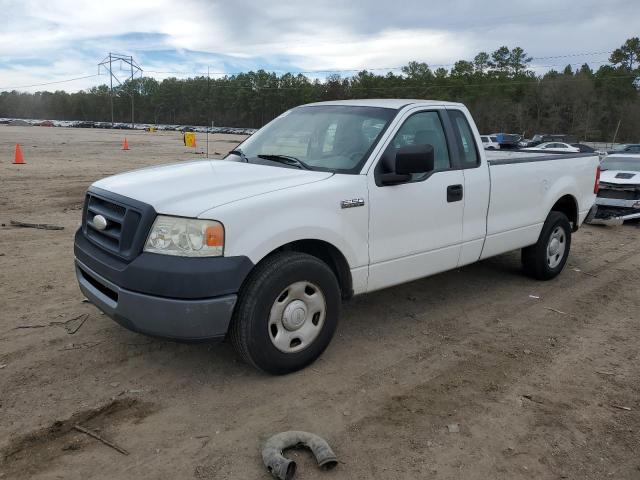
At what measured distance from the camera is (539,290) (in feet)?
19.7

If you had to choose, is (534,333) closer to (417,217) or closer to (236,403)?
(417,217)

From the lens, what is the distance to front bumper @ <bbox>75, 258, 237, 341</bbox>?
3.23 meters

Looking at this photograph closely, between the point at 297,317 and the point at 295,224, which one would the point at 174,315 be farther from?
the point at 295,224

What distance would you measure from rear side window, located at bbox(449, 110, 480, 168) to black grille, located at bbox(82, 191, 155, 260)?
288 centimetres

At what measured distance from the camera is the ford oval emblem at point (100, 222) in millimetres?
3637

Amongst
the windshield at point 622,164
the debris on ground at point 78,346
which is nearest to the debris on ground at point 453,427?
the debris on ground at point 78,346

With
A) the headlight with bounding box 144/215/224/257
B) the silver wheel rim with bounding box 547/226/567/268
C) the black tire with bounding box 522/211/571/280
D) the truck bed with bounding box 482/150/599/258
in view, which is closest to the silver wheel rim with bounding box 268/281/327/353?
the headlight with bounding box 144/215/224/257

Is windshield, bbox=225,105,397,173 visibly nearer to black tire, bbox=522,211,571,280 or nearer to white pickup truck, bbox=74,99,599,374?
white pickup truck, bbox=74,99,599,374

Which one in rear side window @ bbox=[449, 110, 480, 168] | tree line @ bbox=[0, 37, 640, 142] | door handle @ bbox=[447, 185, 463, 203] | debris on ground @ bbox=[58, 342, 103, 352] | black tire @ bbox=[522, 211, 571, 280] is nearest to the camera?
debris on ground @ bbox=[58, 342, 103, 352]

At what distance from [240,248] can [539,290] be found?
3997mm

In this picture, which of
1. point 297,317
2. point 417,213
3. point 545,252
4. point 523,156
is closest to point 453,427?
point 297,317

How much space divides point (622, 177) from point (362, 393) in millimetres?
10196

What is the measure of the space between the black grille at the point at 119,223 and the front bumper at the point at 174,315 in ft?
0.87

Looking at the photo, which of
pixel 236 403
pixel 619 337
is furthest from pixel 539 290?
pixel 236 403
